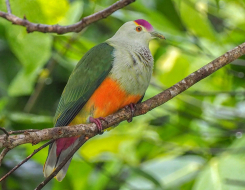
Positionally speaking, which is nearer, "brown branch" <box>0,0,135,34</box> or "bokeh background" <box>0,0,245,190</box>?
"brown branch" <box>0,0,135,34</box>

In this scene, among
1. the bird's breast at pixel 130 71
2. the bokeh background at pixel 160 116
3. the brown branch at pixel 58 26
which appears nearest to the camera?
the brown branch at pixel 58 26

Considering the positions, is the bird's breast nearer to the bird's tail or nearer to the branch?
the branch

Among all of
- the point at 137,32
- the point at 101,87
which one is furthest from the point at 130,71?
the point at 137,32

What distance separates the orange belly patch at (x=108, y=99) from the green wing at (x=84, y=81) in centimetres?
4

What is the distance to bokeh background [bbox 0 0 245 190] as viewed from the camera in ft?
8.67

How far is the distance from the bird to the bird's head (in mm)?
→ 235

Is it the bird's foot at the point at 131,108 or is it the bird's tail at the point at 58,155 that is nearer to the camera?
the bird's foot at the point at 131,108

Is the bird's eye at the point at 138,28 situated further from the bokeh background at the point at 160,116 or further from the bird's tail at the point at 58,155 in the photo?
the bird's tail at the point at 58,155

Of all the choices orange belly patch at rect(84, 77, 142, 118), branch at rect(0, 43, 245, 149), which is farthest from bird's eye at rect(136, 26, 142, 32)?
branch at rect(0, 43, 245, 149)

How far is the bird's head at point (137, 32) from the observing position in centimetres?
276

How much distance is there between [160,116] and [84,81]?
1230 mm

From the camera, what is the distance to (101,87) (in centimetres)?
237

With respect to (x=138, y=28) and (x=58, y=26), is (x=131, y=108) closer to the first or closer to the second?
(x=58, y=26)

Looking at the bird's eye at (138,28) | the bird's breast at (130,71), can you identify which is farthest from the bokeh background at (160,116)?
the bird's breast at (130,71)
